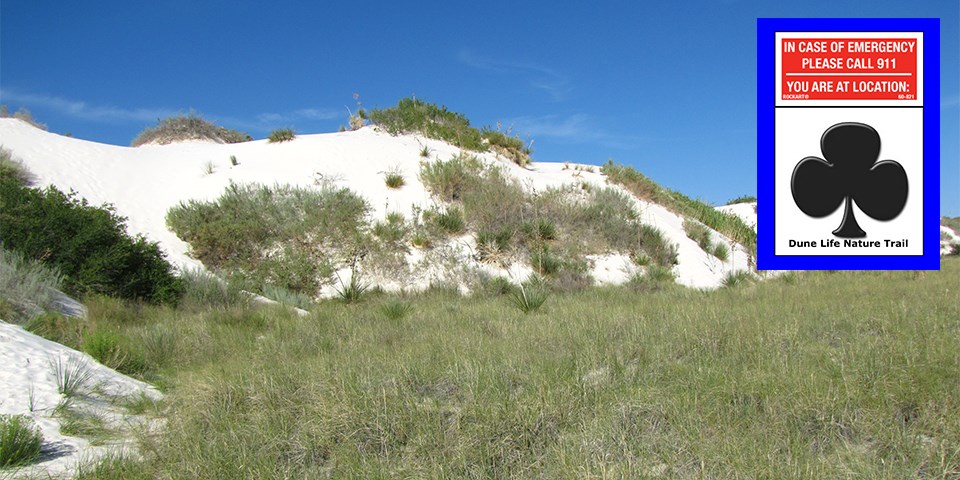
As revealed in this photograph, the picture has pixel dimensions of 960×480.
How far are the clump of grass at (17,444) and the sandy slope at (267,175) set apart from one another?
34.7ft

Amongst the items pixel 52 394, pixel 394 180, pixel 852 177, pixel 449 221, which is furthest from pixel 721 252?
pixel 52 394

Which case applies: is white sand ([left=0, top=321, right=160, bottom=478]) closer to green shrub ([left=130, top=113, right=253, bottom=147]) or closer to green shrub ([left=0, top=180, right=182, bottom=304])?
green shrub ([left=0, top=180, right=182, bottom=304])

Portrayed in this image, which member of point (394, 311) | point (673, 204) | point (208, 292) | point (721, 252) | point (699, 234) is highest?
point (673, 204)

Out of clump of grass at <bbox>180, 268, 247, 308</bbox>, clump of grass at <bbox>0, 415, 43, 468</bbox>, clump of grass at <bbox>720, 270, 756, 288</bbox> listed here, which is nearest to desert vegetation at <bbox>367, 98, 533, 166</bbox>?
clump of grass at <bbox>720, 270, 756, 288</bbox>

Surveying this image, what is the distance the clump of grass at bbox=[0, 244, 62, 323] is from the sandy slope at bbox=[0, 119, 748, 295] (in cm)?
522

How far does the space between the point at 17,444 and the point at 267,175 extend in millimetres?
16499

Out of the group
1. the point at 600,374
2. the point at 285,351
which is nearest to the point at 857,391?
the point at 600,374

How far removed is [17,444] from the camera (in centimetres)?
371

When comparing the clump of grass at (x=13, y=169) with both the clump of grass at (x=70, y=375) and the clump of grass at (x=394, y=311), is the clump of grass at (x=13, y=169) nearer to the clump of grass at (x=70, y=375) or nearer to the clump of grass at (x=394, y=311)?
the clump of grass at (x=394, y=311)

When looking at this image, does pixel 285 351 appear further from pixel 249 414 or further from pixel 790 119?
pixel 790 119

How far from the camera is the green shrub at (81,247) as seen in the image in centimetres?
969

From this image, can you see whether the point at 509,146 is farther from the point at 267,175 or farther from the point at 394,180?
the point at 267,175

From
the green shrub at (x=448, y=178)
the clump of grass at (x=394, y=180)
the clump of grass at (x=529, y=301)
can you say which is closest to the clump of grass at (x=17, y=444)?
the clump of grass at (x=529, y=301)

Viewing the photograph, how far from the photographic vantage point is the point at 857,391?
3.95m
